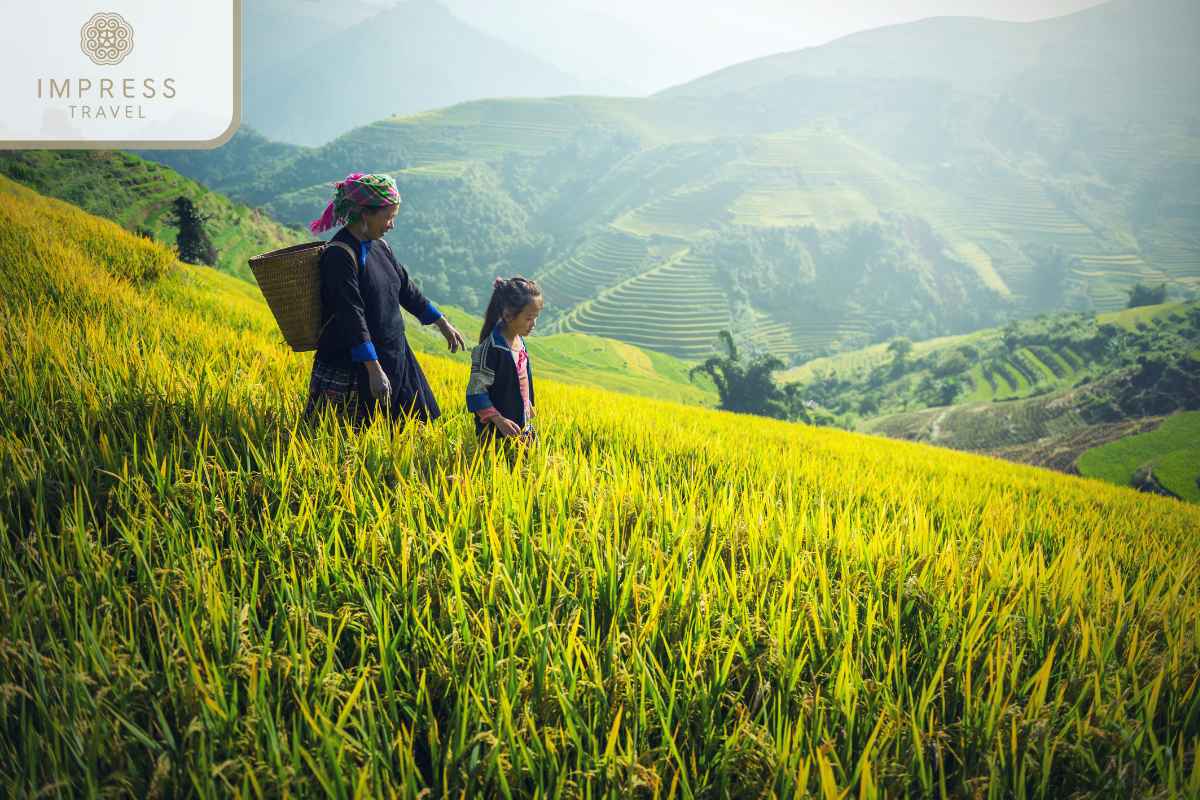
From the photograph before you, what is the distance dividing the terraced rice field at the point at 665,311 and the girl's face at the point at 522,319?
119 m

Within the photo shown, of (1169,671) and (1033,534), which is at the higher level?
(1169,671)

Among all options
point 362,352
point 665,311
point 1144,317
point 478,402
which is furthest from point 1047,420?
point 362,352

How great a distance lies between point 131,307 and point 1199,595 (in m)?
7.18

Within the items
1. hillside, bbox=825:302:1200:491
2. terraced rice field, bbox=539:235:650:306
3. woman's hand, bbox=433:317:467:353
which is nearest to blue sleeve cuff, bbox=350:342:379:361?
woman's hand, bbox=433:317:467:353

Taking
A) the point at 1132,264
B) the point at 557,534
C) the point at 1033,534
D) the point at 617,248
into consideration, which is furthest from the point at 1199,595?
the point at 1132,264

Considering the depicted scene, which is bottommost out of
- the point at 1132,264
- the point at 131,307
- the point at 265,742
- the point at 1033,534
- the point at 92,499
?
the point at 1033,534

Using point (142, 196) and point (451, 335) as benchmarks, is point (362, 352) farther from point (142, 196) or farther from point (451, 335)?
point (142, 196)

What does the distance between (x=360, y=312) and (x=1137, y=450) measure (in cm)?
8030

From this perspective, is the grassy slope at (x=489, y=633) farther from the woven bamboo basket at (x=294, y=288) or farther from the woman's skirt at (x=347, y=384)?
the woven bamboo basket at (x=294, y=288)

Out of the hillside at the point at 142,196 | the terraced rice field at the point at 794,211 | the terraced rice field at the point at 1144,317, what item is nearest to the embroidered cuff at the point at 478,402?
the hillside at the point at 142,196

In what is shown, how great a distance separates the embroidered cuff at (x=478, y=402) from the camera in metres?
2.73

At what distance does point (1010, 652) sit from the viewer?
1512 mm

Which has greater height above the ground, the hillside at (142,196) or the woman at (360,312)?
the hillside at (142,196)

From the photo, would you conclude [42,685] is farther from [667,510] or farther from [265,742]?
[667,510]
